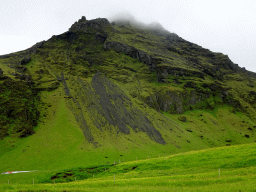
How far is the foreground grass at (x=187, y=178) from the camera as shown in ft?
66.5

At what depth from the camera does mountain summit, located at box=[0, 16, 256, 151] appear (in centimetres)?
9375

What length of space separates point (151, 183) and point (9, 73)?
113 metres

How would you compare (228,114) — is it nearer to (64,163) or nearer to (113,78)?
(113,78)

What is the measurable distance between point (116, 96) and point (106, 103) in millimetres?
12286

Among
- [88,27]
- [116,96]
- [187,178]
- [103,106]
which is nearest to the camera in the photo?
[187,178]

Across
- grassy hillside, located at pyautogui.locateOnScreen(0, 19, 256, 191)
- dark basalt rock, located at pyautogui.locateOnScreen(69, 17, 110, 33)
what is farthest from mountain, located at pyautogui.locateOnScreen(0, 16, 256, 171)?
dark basalt rock, located at pyautogui.locateOnScreen(69, 17, 110, 33)

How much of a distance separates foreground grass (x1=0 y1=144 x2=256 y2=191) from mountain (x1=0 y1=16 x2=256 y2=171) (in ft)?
112

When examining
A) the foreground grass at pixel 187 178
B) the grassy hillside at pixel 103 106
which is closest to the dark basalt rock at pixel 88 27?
the grassy hillside at pixel 103 106

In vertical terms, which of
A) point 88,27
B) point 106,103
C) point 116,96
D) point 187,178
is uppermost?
point 88,27

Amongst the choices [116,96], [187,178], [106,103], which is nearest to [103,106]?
[106,103]

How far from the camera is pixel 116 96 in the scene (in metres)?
123

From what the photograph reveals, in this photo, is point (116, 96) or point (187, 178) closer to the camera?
point (187, 178)

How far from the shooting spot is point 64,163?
218 feet

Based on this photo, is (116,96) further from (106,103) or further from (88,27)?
(88,27)
